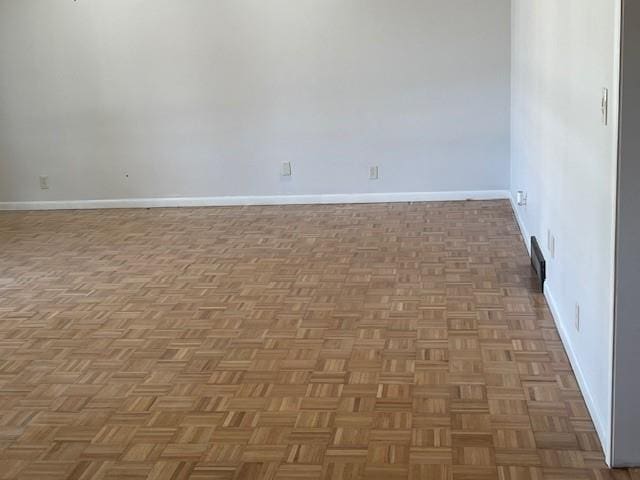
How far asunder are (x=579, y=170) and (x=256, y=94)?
13.3 ft

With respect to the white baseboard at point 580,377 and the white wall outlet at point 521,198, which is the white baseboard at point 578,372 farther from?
the white wall outlet at point 521,198

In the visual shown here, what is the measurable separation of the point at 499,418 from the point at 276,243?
116 inches

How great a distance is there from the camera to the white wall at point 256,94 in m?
6.68

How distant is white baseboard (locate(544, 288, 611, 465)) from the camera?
270 centimetres

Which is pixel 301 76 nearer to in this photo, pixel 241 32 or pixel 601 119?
pixel 241 32

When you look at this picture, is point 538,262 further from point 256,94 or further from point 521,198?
point 256,94

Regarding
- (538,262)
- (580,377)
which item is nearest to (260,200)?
(538,262)

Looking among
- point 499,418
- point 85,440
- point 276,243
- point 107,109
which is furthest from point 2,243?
point 499,418

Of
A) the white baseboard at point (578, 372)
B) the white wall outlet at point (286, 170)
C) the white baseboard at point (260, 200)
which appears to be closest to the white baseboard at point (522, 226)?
the white baseboard at point (260, 200)

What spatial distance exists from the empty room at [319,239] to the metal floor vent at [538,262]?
0.09 ft

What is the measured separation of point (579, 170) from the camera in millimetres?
3219

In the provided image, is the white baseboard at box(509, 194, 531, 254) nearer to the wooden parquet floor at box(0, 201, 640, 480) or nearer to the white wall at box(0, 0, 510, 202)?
the wooden parquet floor at box(0, 201, 640, 480)

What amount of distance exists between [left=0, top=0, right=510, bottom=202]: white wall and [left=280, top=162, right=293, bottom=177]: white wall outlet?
0.06 m

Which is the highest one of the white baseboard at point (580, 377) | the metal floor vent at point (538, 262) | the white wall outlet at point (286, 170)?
the white wall outlet at point (286, 170)
